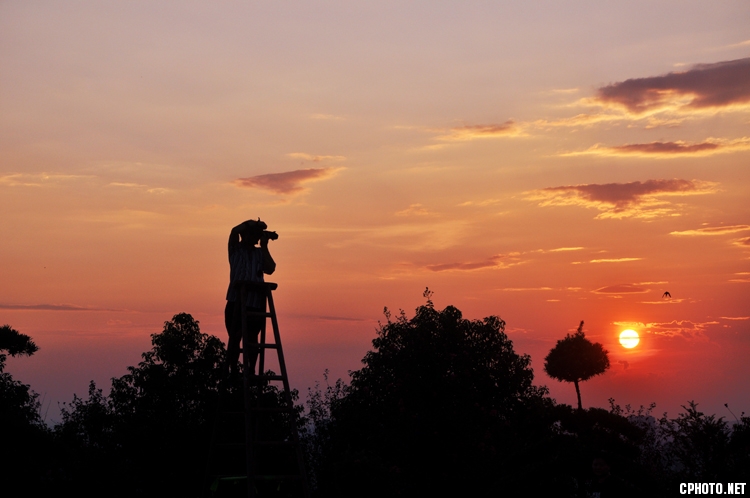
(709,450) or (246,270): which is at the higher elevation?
(246,270)

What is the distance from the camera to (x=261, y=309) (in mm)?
16047

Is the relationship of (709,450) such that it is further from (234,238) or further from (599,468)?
(234,238)

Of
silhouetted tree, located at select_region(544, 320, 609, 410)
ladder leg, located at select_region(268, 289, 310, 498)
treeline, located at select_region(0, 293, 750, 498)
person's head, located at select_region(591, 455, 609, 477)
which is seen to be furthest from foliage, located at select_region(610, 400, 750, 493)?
silhouetted tree, located at select_region(544, 320, 609, 410)

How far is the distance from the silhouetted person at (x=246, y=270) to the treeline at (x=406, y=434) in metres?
1.32

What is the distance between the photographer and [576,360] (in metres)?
53.3

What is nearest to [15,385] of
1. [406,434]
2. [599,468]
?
[406,434]

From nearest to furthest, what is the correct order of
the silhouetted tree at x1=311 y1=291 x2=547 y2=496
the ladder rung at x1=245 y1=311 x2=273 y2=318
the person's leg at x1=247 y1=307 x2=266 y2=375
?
the ladder rung at x1=245 y1=311 x2=273 y2=318
the person's leg at x1=247 y1=307 x2=266 y2=375
the silhouetted tree at x1=311 y1=291 x2=547 y2=496

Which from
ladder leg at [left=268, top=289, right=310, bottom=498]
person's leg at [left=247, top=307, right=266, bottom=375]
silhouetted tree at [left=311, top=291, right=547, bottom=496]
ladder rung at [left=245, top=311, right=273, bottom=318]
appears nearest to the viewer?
ladder leg at [left=268, top=289, right=310, bottom=498]

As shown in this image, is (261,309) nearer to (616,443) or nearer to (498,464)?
(498,464)

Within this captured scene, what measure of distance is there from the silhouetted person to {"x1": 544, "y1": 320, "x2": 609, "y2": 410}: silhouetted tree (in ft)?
135

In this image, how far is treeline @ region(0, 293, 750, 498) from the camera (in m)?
19.1

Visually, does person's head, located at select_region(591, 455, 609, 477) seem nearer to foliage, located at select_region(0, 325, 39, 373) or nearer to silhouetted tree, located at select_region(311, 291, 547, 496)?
silhouetted tree, located at select_region(311, 291, 547, 496)

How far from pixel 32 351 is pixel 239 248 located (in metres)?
18.6

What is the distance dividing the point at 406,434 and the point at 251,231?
20292 mm
